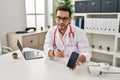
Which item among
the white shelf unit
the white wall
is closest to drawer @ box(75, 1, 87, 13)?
the white shelf unit

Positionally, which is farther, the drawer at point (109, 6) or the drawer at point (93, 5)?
the drawer at point (93, 5)

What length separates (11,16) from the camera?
9.89 ft

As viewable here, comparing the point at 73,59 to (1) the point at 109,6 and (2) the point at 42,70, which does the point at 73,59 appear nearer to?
(2) the point at 42,70

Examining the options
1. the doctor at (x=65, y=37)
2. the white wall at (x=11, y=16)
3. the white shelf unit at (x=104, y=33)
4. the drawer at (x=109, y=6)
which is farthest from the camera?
the white wall at (x=11, y=16)

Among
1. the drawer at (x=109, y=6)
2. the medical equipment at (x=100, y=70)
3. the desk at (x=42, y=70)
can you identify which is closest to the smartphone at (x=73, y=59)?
the desk at (x=42, y=70)

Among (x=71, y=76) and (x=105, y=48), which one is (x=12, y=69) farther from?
(x=105, y=48)

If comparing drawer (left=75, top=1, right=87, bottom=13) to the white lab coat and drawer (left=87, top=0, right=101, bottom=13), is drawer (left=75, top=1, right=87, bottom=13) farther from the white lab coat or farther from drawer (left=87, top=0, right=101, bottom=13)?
the white lab coat

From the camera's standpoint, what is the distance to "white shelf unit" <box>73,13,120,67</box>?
8.98 ft

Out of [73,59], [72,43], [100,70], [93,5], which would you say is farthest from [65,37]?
[93,5]

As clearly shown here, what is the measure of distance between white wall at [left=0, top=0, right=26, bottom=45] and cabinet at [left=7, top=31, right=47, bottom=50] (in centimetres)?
15

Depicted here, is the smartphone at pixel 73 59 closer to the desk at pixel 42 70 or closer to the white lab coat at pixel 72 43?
the desk at pixel 42 70

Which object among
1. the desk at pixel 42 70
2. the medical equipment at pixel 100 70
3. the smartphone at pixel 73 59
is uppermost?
the smartphone at pixel 73 59

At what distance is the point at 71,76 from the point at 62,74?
3.3 inches

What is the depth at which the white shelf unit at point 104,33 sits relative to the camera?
274 centimetres
